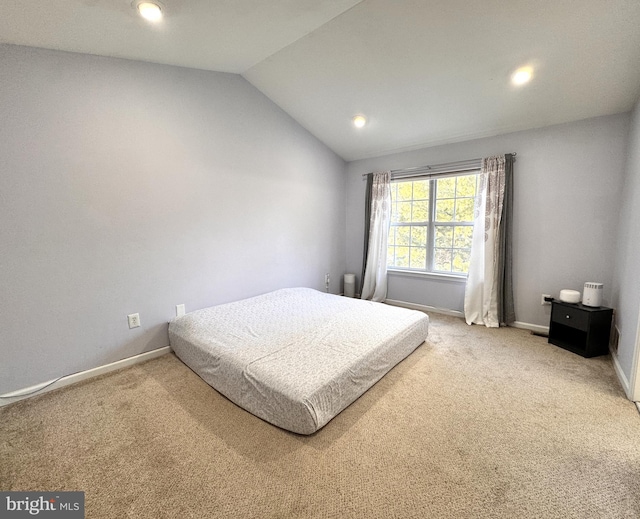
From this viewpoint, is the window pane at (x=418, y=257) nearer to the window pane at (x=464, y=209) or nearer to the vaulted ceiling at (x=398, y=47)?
the window pane at (x=464, y=209)

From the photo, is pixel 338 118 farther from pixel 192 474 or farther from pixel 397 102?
pixel 192 474

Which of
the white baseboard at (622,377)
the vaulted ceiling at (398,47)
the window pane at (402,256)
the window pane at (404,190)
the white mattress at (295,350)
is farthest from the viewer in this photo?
the window pane at (402,256)

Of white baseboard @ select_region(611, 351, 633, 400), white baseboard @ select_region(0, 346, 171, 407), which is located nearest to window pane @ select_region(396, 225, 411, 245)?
white baseboard @ select_region(611, 351, 633, 400)

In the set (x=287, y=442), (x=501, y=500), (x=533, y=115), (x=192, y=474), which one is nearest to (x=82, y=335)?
(x=192, y=474)

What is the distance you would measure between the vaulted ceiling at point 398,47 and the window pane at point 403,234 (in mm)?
1404

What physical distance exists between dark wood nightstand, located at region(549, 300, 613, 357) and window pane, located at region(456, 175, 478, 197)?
153 centimetres

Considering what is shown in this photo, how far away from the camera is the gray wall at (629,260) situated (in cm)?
186

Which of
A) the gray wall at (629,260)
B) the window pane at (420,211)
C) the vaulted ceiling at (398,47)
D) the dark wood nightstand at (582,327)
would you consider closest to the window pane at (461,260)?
the window pane at (420,211)

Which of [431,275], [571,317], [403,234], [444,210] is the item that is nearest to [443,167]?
[444,210]

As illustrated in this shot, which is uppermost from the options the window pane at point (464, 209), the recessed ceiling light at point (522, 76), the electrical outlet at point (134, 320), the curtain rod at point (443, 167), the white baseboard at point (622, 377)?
the recessed ceiling light at point (522, 76)

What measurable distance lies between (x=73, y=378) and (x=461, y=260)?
4.06 meters

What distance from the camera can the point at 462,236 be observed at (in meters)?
3.44

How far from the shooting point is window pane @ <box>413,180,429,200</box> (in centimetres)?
367

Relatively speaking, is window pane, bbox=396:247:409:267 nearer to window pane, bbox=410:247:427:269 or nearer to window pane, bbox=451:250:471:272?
window pane, bbox=410:247:427:269
